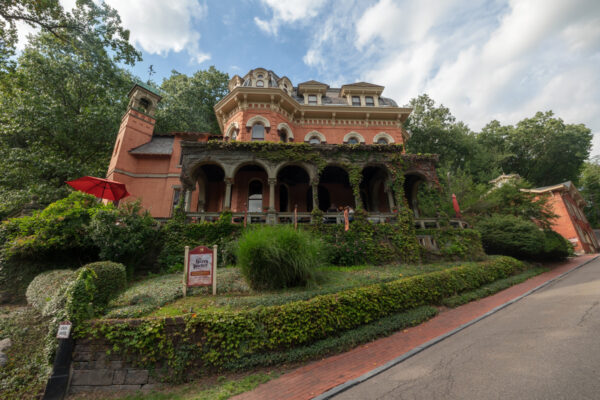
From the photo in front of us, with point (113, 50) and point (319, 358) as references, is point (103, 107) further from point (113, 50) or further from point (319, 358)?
point (319, 358)

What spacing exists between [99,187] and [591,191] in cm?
5614

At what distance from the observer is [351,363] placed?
470cm

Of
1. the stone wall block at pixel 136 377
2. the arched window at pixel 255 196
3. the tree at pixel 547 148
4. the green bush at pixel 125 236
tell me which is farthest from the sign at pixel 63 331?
the tree at pixel 547 148

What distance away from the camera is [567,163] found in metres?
32.8

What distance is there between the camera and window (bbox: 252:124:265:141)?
16.5 metres

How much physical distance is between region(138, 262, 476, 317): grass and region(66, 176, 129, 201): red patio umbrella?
6562 mm

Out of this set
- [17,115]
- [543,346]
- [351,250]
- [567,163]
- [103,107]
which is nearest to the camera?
[543,346]

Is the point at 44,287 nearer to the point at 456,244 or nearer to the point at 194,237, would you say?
the point at 194,237

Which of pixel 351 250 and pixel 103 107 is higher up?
pixel 103 107

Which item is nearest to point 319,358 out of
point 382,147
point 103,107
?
point 382,147

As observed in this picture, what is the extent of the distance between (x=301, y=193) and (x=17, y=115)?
20447mm

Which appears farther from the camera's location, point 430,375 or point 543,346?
point 543,346

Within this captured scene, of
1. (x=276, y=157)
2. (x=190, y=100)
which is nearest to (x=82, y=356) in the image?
(x=276, y=157)

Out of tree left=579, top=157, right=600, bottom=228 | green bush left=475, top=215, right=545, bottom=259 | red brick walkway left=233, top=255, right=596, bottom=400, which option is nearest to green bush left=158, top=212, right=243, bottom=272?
red brick walkway left=233, top=255, right=596, bottom=400
